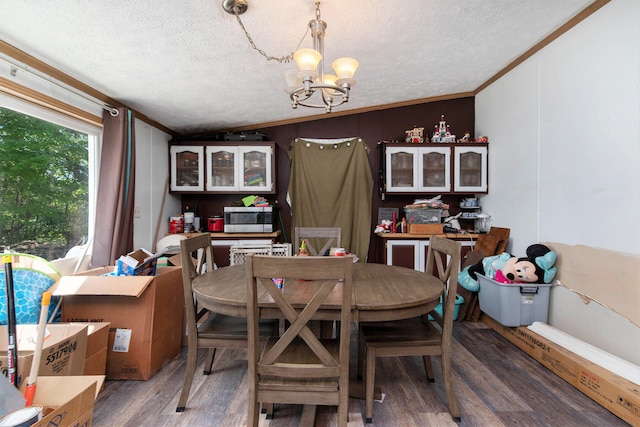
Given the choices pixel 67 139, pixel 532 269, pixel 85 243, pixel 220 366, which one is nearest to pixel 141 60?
pixel 67 139

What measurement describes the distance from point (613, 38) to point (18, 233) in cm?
411

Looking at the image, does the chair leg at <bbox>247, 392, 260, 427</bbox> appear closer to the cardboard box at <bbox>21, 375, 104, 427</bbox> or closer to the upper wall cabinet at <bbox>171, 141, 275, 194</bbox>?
the cardboard box at <bbox>21, 375, 104, 427</bbox>

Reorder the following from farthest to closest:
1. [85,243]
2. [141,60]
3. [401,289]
Answer: [85,243], [141,60], [401,289]

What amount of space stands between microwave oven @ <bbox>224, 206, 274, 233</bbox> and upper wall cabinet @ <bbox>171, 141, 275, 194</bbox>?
265mm

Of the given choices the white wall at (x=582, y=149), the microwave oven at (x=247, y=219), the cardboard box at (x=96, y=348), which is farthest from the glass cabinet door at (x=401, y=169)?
the cardboard box at (x=96, y=348)

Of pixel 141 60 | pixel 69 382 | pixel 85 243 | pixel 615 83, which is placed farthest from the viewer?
pixel 85 243

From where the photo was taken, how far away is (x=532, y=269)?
2.43m

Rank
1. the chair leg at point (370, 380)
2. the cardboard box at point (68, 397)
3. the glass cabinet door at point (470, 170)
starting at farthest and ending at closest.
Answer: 1. the glass cabinet door at point (470, 170)
2. the chair leg at point (370, 380)
3. the cardboard box at point (68, 397)

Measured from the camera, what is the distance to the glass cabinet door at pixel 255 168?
12.1ft

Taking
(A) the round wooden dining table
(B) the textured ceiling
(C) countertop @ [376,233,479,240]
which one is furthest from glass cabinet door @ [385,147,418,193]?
(A) the round wooden dining table

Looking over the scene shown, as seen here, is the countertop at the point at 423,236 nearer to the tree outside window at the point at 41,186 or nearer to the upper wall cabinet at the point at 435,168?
the upper wall cabinet at the point at 435,168

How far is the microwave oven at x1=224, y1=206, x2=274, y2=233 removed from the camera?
3.58m

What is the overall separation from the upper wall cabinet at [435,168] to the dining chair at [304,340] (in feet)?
8.73

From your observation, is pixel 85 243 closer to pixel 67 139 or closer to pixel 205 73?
pixel 67 139
